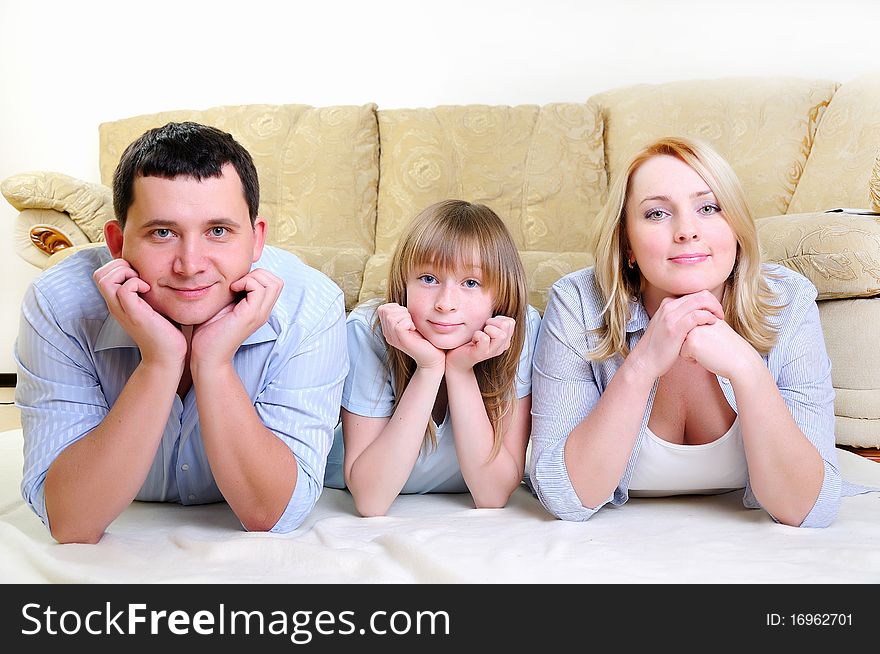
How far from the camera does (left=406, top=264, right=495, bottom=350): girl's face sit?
4.79 feet

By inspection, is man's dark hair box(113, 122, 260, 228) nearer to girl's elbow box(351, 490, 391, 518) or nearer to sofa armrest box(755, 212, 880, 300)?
girl's elbow box(351, 490, 391, 518)

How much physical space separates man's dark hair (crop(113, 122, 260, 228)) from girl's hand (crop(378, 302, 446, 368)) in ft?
0.96

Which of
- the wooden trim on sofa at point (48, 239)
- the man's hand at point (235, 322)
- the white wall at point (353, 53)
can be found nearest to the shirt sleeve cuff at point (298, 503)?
the man's hand at point (235, 322)

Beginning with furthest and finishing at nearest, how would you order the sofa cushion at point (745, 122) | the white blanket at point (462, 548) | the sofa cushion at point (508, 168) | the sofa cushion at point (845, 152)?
the sofa cushion at point (508, 168)
the sofa cushion at point (745, 122)
the sofa cushion at point (845, 152)
the white blanket at point (462, 548)

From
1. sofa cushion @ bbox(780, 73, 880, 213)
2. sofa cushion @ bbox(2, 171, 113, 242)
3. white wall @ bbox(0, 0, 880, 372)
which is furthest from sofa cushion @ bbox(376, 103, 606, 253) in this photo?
sofa cushion @ bbox(2, 171, 113, 242)

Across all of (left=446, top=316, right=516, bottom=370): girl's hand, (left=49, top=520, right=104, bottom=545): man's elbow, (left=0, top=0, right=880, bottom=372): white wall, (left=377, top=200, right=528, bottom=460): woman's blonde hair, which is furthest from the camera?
(left=0, top=0, right=880, bottom=372): white wall

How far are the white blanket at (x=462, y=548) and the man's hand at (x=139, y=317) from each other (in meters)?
0.31

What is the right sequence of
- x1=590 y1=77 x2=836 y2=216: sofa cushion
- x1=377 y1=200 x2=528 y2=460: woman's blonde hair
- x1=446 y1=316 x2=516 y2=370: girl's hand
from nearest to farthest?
x1=446 y1=316 x2=516 y2=370: girl's hand → x1=377 y1=200 x2=528 y2=460: woman's blonde hair → x1=590 y1=77 x2=836 y2=216: sofa cushion

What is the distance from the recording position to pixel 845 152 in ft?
9.24

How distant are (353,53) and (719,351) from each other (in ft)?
9.34

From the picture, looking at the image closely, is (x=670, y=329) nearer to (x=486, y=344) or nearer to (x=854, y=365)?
(x=486, y=344)

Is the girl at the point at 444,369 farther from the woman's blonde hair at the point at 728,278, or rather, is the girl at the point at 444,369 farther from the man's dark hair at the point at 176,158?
the man's dark hair at the point at 176,158

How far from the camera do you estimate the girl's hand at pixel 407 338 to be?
1421 mm

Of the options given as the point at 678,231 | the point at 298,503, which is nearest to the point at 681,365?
the point at 678,231
